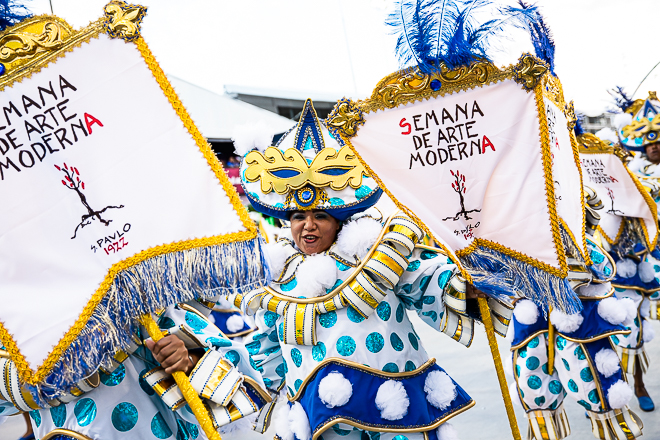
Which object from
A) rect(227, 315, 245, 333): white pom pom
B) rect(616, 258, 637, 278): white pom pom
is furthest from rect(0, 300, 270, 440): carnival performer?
rect(616, 258, 637, 278): white pom pom

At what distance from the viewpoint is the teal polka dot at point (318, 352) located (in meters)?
2.26

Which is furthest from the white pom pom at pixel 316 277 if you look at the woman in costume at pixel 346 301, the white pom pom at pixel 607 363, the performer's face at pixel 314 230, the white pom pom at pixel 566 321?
the white pom pom at pixel 607 363

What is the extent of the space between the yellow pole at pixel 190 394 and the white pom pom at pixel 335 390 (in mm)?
558

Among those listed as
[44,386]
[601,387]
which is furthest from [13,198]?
[601,387]

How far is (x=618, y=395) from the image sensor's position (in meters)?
2.98

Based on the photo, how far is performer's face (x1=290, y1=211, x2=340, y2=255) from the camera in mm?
2430

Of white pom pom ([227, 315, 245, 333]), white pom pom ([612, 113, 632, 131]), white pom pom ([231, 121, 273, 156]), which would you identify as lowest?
white pom pom ([612, 113, 632, 131])

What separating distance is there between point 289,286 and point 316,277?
0.21 metres

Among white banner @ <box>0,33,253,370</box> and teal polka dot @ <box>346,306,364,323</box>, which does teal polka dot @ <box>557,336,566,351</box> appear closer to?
teal polka dot @ <box>346,306,364,323</box>

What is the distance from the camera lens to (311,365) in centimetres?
229

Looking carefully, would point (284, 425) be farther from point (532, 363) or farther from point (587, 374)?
point (587, 374)

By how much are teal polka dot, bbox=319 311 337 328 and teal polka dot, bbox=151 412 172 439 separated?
2.33 feet

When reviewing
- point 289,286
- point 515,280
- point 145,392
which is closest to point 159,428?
point 145,392

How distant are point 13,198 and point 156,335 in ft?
1.91
